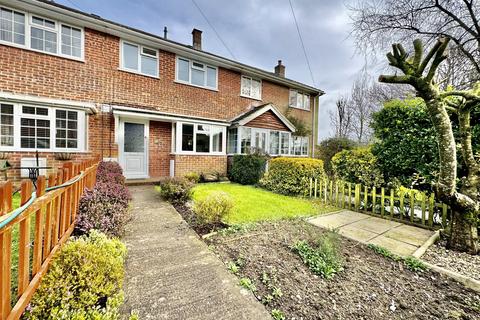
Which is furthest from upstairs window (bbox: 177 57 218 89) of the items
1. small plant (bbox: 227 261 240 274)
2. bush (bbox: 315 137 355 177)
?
small plant (bbox: 227 261 240 274)

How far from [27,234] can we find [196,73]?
11.4m

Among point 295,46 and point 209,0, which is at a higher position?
point 209,0

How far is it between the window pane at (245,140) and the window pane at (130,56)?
620 centimetres

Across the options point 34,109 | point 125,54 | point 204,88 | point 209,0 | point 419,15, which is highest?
point 209,0

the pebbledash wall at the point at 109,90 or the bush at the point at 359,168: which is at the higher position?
the pebbledash wall at the point at 109,90

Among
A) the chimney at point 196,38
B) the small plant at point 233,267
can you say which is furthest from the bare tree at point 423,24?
the small plant at point 233,267

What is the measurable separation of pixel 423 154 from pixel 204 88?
1020 centimetres

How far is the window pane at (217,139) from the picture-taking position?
11.7m

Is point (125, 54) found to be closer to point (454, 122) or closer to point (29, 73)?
point (29, 73)

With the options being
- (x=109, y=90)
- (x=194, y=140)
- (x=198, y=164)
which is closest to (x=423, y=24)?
(x=194, y=140)

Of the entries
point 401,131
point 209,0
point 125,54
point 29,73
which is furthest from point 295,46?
point 29,73

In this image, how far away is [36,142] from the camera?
25.6 feet

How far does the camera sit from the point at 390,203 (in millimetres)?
5762

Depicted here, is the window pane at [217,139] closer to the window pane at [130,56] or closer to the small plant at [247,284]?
the window pane at [130,56]
